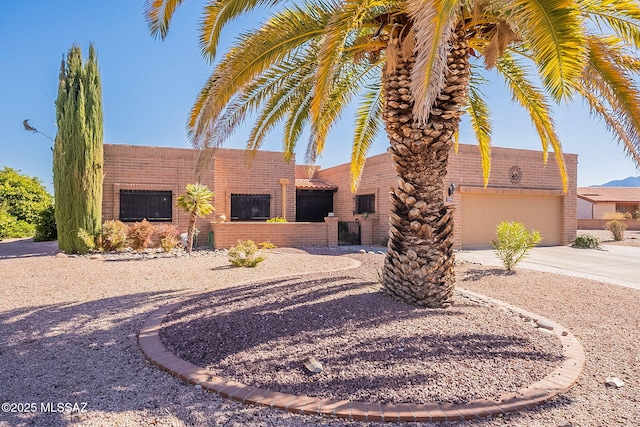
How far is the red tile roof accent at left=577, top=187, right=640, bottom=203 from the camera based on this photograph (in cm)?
3756

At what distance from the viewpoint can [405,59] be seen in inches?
218

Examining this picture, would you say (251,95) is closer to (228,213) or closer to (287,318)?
(287,318)

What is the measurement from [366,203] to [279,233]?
5.41 metres

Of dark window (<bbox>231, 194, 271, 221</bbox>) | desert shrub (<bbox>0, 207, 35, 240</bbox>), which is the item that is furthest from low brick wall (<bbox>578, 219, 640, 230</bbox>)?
desert shrub (<bbox>0, 207, 35, 240</bbox>)

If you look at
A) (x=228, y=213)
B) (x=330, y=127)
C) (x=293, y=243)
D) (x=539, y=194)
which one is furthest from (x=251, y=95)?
(x=539, y=194)

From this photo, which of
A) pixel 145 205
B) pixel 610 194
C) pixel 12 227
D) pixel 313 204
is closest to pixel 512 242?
pixel 313 204

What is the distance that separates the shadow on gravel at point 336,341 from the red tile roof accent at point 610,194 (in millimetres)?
41559

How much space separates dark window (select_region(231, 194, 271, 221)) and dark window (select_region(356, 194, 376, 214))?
479 centimetres

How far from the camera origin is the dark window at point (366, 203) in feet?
60.1

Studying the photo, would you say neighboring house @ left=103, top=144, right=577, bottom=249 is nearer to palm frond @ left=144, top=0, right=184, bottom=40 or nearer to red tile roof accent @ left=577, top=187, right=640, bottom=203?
palm frond @ left=144, top=0, right=184, bottom=40

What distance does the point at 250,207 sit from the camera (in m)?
18.1

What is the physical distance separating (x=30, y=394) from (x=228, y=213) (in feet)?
47.2

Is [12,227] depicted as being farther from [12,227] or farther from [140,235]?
[140,235]

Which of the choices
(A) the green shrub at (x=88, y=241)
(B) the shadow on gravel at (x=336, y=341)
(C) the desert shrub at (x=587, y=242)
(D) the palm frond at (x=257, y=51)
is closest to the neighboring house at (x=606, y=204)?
(C) the desert shrub at (x=587, y=242)
